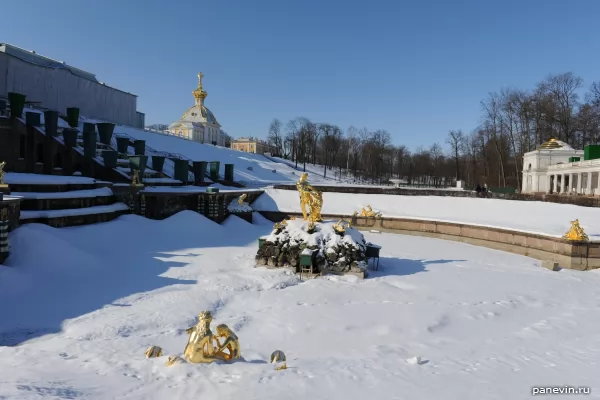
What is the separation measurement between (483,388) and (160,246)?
41.8ft

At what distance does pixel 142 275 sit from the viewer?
1176 cm

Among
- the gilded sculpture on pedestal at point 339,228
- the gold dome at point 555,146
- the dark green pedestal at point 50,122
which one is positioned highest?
the gold dome at point 555,146

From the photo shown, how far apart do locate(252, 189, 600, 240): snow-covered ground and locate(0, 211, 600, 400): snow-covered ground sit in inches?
249

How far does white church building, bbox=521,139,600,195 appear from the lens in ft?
125

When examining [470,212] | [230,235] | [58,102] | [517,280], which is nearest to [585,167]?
[470,212]

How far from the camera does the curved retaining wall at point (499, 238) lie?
1479cm

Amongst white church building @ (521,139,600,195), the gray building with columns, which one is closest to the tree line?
white church building @ (521,139,600,195)

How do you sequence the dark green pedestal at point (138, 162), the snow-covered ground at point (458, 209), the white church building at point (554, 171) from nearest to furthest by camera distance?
the snow-covered ground at point (458, 209) < the dark green pedestal at point (138, 162) < the white church building at point (554, 171)

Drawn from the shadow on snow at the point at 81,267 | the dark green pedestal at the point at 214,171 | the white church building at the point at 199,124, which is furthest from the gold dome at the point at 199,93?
the shadow on snow at the point at 81,267

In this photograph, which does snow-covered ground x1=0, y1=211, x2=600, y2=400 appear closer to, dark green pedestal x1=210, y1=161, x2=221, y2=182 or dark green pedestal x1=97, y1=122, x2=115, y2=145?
dark green pedestal x1=97, y1=122, x2=115, y2=145

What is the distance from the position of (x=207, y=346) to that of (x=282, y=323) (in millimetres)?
2693

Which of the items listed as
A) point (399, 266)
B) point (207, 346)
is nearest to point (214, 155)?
point (399, 266)

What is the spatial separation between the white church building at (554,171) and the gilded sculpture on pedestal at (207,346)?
3944 centimetres

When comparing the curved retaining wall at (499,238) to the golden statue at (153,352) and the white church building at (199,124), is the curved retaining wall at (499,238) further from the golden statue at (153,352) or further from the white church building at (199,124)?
the white church building at (199,124)
